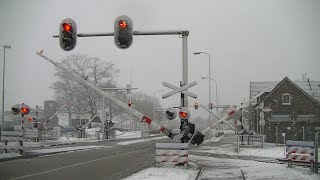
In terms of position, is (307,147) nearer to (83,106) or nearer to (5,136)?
(5,136)

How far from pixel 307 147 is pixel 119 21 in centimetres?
911

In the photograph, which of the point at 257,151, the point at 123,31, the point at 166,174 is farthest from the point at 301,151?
the point at 257,151

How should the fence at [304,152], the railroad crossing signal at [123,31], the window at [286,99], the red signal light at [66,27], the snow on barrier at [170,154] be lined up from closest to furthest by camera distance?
the railroad crossing signal at [123,31]
the red signal light at [66,27]
the fence at [304,152]
the snow on barrier at [170,154]
the window at [286,99]

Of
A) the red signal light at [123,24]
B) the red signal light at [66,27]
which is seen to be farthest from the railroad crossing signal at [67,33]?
the red signal light at [123,24]

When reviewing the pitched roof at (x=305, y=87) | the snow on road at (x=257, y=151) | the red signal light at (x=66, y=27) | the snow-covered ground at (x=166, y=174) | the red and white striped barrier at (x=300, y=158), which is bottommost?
the snow on road at (x=257, y=151)

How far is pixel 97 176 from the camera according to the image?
14.4 metres

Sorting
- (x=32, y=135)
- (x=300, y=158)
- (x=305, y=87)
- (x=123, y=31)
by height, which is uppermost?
(x=305, y=87)

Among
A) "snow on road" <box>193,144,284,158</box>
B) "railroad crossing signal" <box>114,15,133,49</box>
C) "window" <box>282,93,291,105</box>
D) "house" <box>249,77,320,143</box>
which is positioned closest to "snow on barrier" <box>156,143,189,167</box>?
"railroad crossing signal" <box>114,15,133,49</box>

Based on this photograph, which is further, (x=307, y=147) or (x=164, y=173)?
(x=307, y=147)

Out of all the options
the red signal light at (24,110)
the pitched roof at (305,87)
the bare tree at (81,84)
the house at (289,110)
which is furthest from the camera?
the bare tree at (81,84)

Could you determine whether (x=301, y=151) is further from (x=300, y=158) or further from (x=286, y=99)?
(x=286, y=99)

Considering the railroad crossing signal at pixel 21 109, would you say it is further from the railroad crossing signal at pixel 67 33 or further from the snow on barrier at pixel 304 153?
the snow on barrier at pixel 304 153

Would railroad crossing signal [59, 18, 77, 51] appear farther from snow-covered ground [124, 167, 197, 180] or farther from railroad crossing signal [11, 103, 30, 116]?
railroad crossing signal [11, 103, 30, 116]

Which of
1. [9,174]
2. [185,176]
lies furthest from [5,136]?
[185,176]
